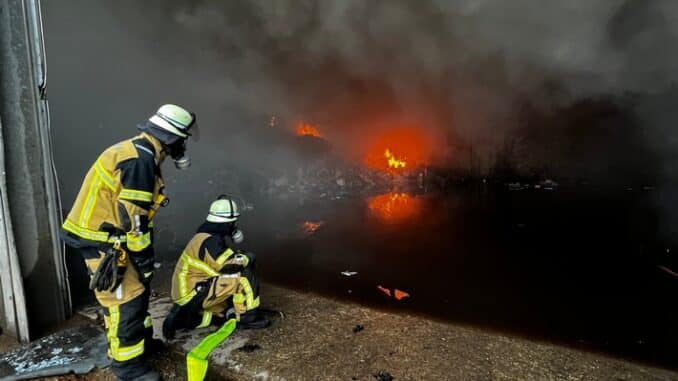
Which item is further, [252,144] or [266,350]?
[252,144]

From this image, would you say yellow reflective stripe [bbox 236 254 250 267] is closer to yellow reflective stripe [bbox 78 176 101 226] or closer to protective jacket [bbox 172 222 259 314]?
protective jacket [bbox 172 222 259 314]

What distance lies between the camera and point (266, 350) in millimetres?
3604

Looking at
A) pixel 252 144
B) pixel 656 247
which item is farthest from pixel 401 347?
pixel 252 144

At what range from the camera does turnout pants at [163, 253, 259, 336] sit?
3.80 metres

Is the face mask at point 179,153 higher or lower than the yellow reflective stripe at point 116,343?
higher

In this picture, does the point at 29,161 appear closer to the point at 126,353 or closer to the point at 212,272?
the point at 212,272

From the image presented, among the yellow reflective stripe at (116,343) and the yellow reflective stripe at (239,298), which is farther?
the yellow reflective stripe at (239,298)

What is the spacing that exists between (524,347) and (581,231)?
45.7ft

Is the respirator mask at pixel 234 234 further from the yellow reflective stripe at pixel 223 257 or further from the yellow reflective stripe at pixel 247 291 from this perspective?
the yellow reflective stripe at pixel 247 291

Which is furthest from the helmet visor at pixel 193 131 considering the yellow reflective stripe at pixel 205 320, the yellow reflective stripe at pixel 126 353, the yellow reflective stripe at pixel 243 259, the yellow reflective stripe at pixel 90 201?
the yellow reflective stripe at pixel 205 320

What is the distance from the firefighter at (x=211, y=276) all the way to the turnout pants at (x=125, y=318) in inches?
35.9

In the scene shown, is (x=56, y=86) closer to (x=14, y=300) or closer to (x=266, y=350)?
(x=14, y=300)

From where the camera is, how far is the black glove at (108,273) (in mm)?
2520

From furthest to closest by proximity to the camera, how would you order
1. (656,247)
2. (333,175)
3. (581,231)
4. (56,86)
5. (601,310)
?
(333,175) < (56,86) < (581,231) < (656,247) < (601,310)
